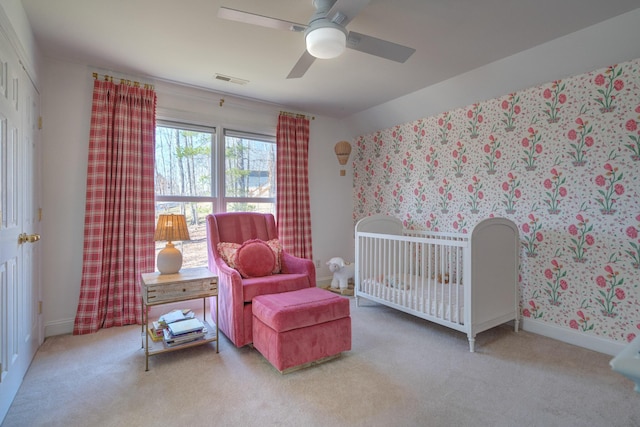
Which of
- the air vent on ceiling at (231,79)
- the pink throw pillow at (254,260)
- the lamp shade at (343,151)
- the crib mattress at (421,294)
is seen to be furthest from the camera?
the lamp shade at (343,151)

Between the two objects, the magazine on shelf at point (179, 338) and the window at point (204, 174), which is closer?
the magazine on shelf at point (179, 338)

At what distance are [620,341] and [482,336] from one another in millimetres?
890

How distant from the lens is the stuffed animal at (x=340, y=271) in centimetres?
390

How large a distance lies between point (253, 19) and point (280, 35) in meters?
0.67

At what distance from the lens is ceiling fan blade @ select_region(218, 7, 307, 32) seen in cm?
162

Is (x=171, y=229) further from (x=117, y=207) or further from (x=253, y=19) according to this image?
(x=253, y=19)

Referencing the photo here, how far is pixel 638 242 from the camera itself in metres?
2.22

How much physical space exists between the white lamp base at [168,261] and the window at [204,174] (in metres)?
0.79

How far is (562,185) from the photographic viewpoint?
2578mm

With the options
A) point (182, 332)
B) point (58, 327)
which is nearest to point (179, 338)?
point (182, 332)

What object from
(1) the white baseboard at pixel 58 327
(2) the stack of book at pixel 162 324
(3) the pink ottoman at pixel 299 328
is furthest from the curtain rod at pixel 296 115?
(1) the white baseboard at pixel 58 327

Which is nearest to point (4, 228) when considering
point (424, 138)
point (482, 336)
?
point (482, 336)

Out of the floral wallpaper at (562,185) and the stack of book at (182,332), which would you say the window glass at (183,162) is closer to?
the stack of book at (182,332)

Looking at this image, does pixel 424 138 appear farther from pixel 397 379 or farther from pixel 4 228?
pixel 4 228
